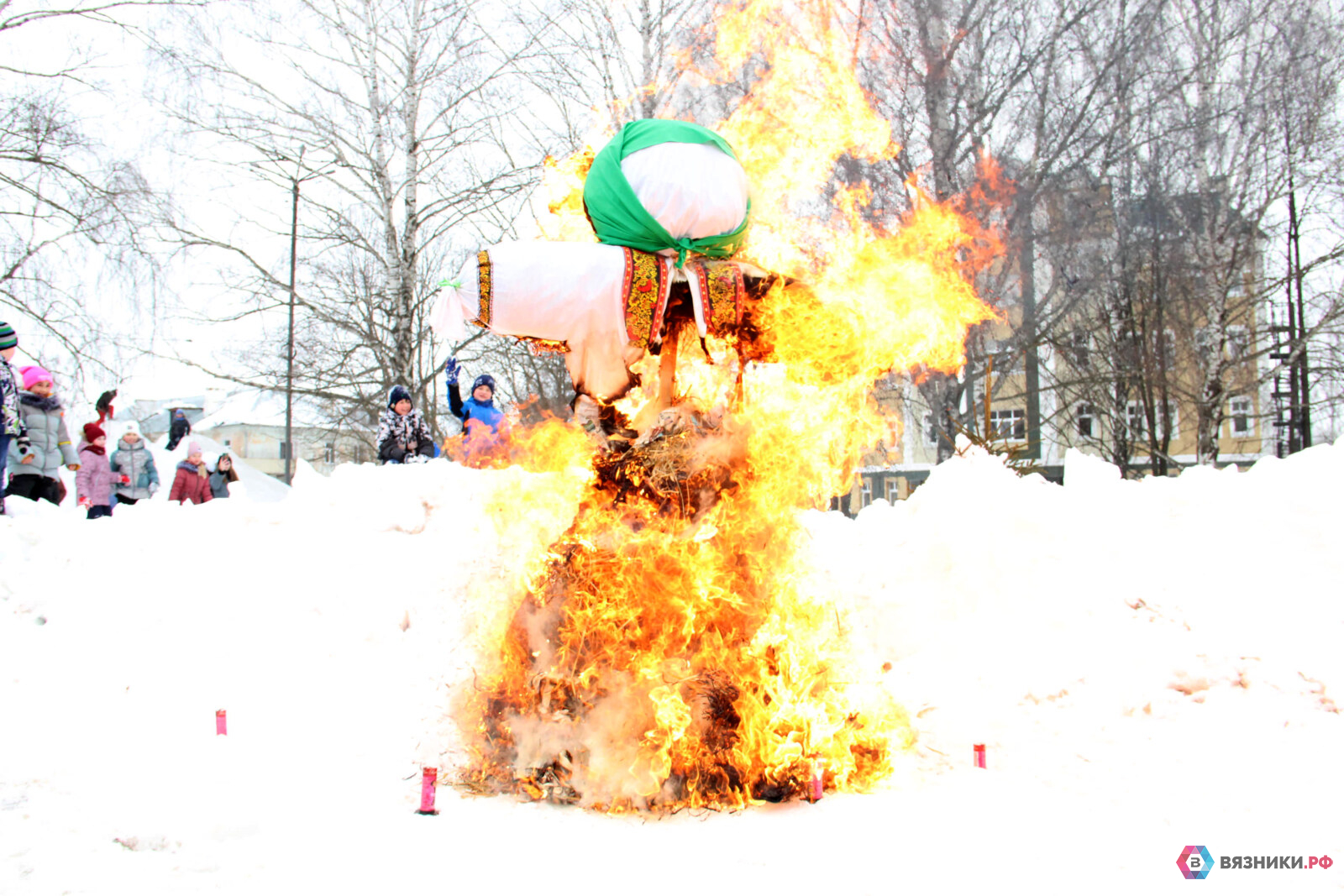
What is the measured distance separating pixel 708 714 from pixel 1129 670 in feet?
8.24

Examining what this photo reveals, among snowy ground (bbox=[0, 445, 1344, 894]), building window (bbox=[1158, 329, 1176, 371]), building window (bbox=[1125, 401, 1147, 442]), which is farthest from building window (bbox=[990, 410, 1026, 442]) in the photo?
snowy ground (bbox=[0, 445, 1344, 894])

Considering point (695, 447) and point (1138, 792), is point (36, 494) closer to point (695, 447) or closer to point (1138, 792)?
point (695, 447)

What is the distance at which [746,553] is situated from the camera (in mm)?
3734

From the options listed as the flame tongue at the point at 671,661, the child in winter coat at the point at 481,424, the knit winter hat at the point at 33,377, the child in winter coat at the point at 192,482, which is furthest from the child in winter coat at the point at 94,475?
the flame tongue at the point at 671,661

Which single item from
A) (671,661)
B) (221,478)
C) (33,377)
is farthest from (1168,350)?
(33,377)

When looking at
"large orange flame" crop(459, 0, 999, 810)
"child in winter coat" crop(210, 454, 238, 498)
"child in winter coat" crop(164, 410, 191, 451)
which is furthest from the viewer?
"child in winter coat" crop(164, 410, 191, 451)

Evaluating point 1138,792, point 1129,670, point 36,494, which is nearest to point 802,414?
point 1138,792

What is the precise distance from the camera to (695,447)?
147 inches

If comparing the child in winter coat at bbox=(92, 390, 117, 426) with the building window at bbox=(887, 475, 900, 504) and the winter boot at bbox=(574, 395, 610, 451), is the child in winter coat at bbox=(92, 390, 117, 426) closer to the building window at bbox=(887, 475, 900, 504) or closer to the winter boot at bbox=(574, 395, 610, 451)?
the winter boot at bbox=(574, 395, 610, 451)

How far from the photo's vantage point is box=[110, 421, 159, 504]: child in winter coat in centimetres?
918

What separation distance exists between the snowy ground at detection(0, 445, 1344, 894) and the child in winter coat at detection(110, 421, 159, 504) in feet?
7.58

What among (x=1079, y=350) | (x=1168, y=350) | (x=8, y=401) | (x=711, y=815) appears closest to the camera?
(x=711, y=815)

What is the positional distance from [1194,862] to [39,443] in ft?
29.6

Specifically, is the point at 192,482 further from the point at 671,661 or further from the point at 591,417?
the point at 671,661
